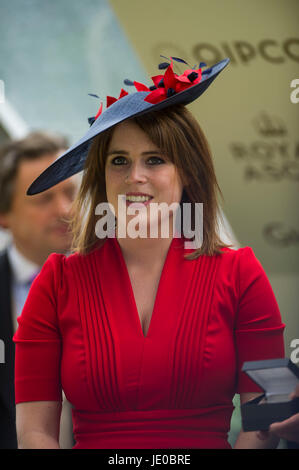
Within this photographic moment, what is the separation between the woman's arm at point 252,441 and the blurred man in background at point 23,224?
67cm

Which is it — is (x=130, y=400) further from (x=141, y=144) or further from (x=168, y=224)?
(x=141, y=144)

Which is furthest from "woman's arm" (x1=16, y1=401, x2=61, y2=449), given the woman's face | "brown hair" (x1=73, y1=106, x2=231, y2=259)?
the woman's face

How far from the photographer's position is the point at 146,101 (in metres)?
1.31

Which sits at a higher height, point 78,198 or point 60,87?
point 60,87

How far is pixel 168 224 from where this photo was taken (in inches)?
55.2

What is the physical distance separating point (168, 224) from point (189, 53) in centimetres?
74

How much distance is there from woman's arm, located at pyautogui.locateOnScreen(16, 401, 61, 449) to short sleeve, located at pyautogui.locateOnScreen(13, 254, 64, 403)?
0.06 feet

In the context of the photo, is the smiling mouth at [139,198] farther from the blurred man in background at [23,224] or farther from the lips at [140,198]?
the blurred man in background at [23,224]

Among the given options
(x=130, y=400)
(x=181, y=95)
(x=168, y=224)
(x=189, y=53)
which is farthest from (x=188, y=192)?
(x=189, y=53)

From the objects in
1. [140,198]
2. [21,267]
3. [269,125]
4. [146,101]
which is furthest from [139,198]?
[269,125]

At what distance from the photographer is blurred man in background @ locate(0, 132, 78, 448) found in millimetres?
1674

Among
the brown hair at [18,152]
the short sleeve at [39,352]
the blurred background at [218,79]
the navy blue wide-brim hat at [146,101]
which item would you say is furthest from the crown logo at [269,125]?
the short sleeve at [39,352]

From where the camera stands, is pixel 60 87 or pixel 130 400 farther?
pixel 60 87

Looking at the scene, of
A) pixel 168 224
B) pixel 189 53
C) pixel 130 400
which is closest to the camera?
pixel 130 400
